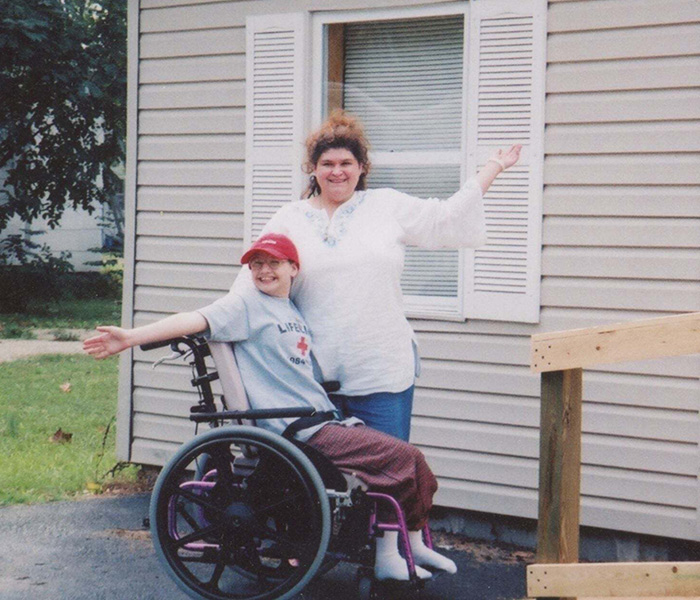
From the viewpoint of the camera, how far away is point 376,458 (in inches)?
145

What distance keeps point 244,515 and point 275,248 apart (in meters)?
0.96

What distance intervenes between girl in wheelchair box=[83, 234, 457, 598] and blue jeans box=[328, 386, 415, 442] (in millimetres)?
107

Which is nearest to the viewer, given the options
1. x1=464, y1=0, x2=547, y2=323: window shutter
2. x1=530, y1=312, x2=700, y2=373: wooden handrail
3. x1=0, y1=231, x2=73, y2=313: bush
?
x1=530, y1=312, x2=700, y2=373: wooden handrail

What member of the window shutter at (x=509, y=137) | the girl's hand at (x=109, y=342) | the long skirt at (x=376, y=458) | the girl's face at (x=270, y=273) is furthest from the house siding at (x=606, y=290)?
the girl's hand at (x=109, y=342)

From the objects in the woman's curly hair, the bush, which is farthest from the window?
the bush

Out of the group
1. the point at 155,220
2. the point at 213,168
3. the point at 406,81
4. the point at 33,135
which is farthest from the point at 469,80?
the point at 33,135

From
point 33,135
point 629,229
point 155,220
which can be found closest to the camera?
point 629,229

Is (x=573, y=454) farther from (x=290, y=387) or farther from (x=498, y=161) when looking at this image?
(x=498, y=161)

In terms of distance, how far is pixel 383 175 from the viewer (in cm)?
533

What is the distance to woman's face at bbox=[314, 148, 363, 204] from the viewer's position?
3977 millimetres

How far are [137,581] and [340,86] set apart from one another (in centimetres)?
265

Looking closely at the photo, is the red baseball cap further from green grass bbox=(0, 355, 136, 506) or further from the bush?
the bush

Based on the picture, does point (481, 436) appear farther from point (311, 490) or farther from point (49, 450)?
point (49, 450)

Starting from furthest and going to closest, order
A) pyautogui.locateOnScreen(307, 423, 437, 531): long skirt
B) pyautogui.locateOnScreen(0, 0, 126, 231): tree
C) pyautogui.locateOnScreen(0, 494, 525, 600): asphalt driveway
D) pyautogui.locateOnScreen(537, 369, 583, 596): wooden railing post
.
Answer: pyautogui.locateOnScreen(0, 0, 126, 231): tree
pyautogui.locateOnScreen(0, 494, 525, 600): asphalt driveway
pyautogui.locateOnScreen(307, 423, 437, 531): long skirt
pyautogui.locateOnScreen(537, 369, 583, 596): wooden railing post
